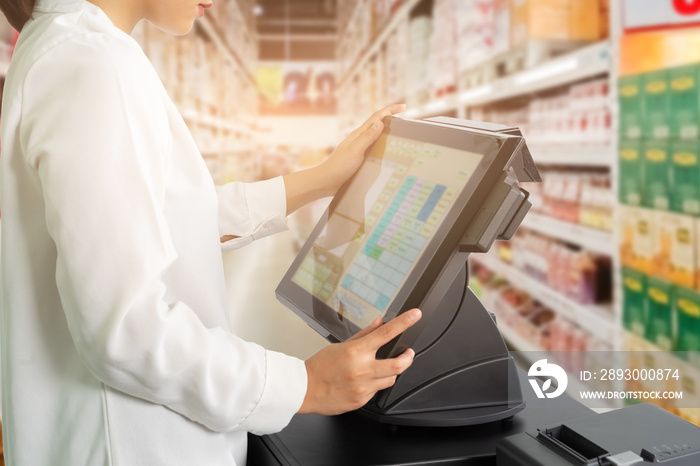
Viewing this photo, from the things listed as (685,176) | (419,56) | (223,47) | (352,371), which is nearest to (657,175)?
(685,176)

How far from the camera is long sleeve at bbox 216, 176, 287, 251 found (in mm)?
1072

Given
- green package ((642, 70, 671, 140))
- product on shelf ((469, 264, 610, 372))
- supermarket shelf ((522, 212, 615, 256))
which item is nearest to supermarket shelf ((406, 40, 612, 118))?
green package ((642, 70, 671, 140))

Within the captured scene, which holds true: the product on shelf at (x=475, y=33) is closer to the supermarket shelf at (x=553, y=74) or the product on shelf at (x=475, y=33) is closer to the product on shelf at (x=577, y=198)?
the supermarket shelf at (x=553, y=74)

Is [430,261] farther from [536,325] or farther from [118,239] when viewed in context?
[536,325]

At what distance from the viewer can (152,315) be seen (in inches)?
23.5

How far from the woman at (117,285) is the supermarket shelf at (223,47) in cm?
364

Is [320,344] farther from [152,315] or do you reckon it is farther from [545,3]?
[545,3]

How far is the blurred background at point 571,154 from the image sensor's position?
2006mm

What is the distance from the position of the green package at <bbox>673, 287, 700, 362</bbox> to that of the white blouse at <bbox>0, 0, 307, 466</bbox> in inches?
65.9

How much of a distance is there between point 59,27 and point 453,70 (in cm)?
337

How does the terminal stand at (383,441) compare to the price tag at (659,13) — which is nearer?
the terminal stand at (383,441)

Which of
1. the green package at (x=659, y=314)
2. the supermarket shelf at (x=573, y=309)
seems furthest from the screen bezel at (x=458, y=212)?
the supermarket shelf at (x=573, y=309)

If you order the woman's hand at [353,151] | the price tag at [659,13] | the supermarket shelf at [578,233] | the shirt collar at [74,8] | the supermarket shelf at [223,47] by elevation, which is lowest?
the supermarket shelf at [578,233]

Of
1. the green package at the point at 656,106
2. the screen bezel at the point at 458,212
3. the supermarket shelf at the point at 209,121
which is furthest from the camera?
the supermarket shelf at the point at 209,121
